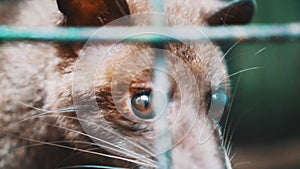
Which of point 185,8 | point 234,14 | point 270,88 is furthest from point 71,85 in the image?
point 270,88

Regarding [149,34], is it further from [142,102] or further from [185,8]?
[185,8]

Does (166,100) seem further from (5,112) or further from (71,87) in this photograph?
(5,112)

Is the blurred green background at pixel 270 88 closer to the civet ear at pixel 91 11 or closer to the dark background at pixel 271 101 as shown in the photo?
the dark background at pixel 271 101

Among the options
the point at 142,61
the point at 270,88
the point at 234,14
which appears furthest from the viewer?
the point at 270,88

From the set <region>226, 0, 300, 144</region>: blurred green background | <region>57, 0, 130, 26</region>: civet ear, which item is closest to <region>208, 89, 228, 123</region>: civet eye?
<region>57, 0, 130, 26</region>: civet ear

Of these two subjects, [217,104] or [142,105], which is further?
[217,104]

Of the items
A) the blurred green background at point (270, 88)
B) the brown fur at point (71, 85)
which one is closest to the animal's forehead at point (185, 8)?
the brown fur at point (71, 85)

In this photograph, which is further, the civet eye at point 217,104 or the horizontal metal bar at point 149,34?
the civet eye at point 217,104
